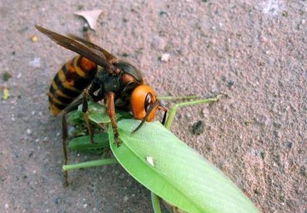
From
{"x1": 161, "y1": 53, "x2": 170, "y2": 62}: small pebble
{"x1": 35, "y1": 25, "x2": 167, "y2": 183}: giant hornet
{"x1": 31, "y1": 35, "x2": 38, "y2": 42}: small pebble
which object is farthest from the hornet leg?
{"x1": 31, "y1": 35, "x2": 38, "y2": 42}: small pebble

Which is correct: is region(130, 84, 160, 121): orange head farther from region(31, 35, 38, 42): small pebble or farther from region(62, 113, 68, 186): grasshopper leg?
→ region(31, 35, 38, 42): small pebble

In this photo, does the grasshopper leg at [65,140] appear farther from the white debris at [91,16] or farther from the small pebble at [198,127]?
the white debris at [91,16]

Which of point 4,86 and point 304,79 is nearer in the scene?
point 304,79

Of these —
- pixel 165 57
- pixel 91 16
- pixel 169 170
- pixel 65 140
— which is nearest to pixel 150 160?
pixel 169 170

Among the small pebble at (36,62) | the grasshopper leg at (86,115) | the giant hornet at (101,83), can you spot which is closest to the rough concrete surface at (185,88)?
the small pebble at (36,62)

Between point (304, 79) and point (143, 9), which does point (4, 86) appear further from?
point (304, 79)

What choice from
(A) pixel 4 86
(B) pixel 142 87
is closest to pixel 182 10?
(B) pixel 142 87
